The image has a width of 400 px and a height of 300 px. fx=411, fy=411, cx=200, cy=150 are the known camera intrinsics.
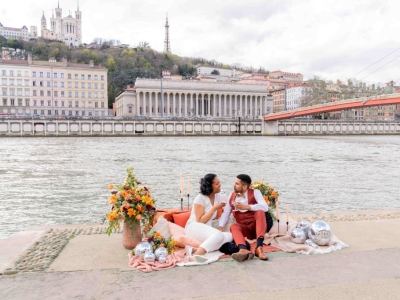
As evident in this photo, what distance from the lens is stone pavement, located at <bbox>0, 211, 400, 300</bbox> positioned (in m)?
3.95

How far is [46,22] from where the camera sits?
17525 cm

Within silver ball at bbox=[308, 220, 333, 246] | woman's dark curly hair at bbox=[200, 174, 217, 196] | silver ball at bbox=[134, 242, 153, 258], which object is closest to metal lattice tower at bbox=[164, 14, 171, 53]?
woman's dark curly hair at bbox=[200, 174, 217, 196]

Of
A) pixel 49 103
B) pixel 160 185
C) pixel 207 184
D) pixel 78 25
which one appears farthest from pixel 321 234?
pixel 78 25

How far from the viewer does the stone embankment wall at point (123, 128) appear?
217 feet

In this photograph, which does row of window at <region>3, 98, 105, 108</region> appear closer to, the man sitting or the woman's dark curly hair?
the woman's dark curly hair

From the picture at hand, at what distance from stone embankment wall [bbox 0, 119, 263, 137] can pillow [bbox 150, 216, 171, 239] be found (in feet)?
215

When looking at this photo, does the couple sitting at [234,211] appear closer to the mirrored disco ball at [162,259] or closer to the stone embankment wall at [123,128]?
the mirrored disco ball at [162,259]

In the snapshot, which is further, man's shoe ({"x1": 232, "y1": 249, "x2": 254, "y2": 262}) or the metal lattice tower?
the metal lattice tower

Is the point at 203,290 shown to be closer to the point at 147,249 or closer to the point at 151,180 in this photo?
the point at 147,249

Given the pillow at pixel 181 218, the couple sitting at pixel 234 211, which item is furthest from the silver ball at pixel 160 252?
the pillow at pixel 181 218

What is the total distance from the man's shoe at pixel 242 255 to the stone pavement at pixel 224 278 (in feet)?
0.20

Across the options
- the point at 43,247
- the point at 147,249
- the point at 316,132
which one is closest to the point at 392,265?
the point at 147,249

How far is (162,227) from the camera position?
620 cm

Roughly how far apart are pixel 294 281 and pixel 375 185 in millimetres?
12770
